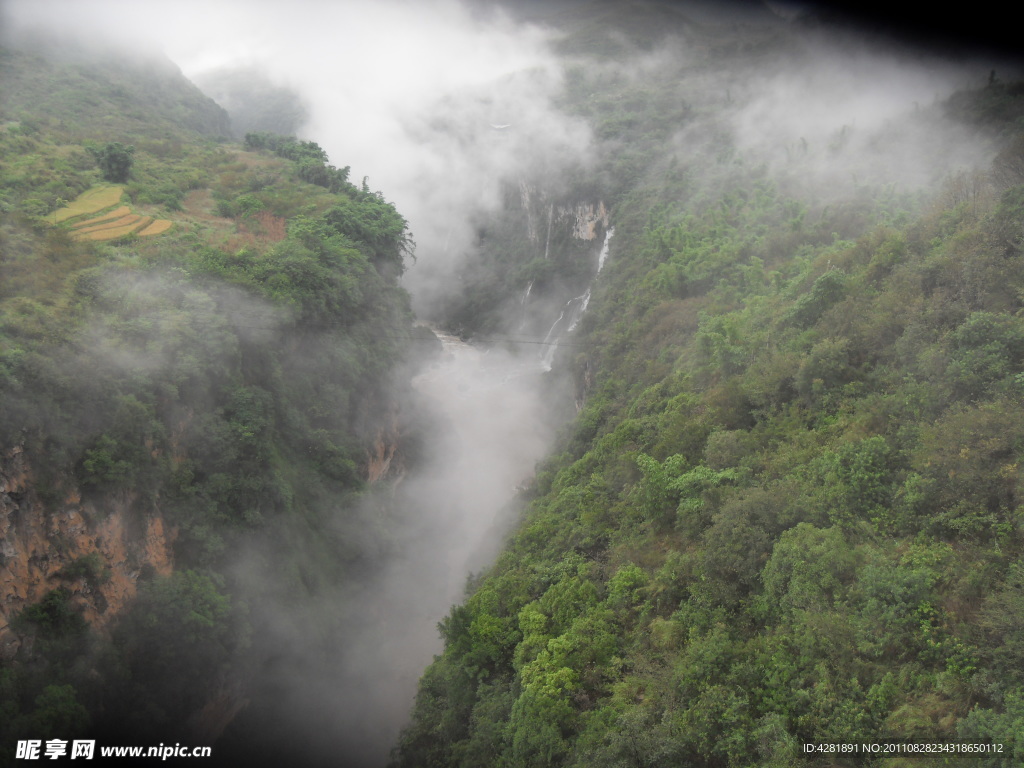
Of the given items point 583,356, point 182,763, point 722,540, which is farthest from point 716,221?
point 182,763

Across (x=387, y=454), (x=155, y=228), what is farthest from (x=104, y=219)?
(x=387, y=454)

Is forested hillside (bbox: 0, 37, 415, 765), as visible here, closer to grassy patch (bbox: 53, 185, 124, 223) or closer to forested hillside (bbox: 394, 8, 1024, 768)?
grassy patch (bbox: 53, 185, 124, 223)

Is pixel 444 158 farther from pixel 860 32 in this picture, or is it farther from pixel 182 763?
pixel 182 763

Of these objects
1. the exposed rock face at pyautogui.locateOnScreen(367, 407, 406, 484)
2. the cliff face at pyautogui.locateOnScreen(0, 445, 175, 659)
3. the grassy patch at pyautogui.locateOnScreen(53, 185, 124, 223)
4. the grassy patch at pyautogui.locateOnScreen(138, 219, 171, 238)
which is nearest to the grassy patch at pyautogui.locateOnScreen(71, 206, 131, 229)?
the grassy patch at pyautogui.locateOnScreen(53, 185, 124, 223)

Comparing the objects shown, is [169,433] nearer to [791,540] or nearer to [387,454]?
[387,454]

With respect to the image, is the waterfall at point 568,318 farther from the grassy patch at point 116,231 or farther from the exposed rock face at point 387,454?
the grassy patch at point 116,231

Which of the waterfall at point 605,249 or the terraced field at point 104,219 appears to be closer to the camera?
the terraced field at point 104,219

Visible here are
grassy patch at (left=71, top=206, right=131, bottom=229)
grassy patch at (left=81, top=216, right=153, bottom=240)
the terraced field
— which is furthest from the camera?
grassy patch at (left=71, top=206, right=131, bottom=229)

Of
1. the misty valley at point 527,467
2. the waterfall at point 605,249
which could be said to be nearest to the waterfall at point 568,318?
the waterfall at point 605,249
